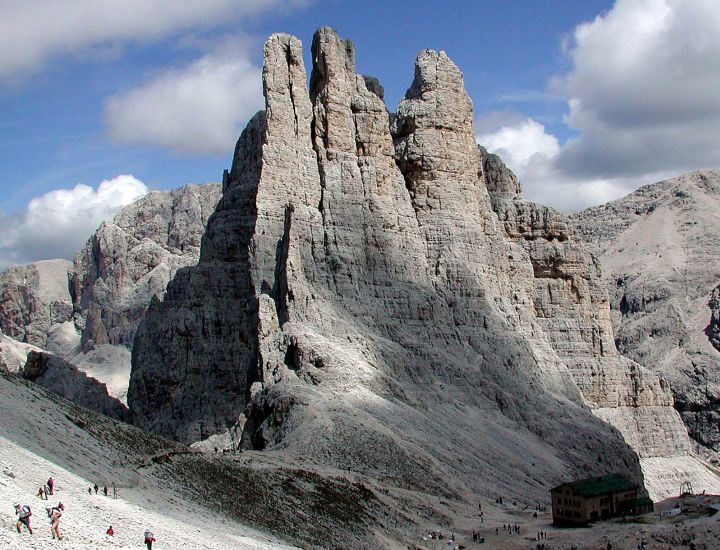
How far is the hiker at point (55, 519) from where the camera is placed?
3547 cm

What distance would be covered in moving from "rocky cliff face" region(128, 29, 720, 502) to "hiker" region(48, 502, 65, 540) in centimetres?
3905

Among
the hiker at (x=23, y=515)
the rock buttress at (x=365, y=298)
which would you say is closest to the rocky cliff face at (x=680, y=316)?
the rock buttress at (x=365, y=298)

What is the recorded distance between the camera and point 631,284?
187375mm

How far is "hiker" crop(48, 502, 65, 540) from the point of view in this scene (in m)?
35.5

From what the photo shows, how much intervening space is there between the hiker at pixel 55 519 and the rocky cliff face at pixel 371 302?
1537 inches

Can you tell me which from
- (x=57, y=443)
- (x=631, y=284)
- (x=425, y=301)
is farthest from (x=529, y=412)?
(x=631, y=284)

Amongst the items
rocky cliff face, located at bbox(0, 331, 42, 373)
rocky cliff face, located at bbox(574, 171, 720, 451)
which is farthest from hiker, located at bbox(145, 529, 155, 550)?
rocky cliff face, located at bbox(574, 171, 720, 451)

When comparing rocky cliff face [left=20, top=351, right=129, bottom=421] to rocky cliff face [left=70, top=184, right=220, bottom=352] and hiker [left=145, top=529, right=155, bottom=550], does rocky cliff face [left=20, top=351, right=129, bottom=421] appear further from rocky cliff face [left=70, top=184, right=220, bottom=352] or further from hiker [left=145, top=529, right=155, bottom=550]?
rocky cliff face [left=70, top=184, right=220, bottom=352]

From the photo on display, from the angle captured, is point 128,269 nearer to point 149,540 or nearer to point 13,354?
point 13,354

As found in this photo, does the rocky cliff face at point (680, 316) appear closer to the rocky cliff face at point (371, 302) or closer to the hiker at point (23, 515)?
the rocky cliff face at point (371, 302)

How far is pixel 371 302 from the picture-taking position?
92.0 meters

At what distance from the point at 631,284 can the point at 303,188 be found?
351 feet

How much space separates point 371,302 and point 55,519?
57.5 meters

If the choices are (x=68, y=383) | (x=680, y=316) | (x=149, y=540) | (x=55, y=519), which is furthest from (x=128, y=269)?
(x=55, y=519)
